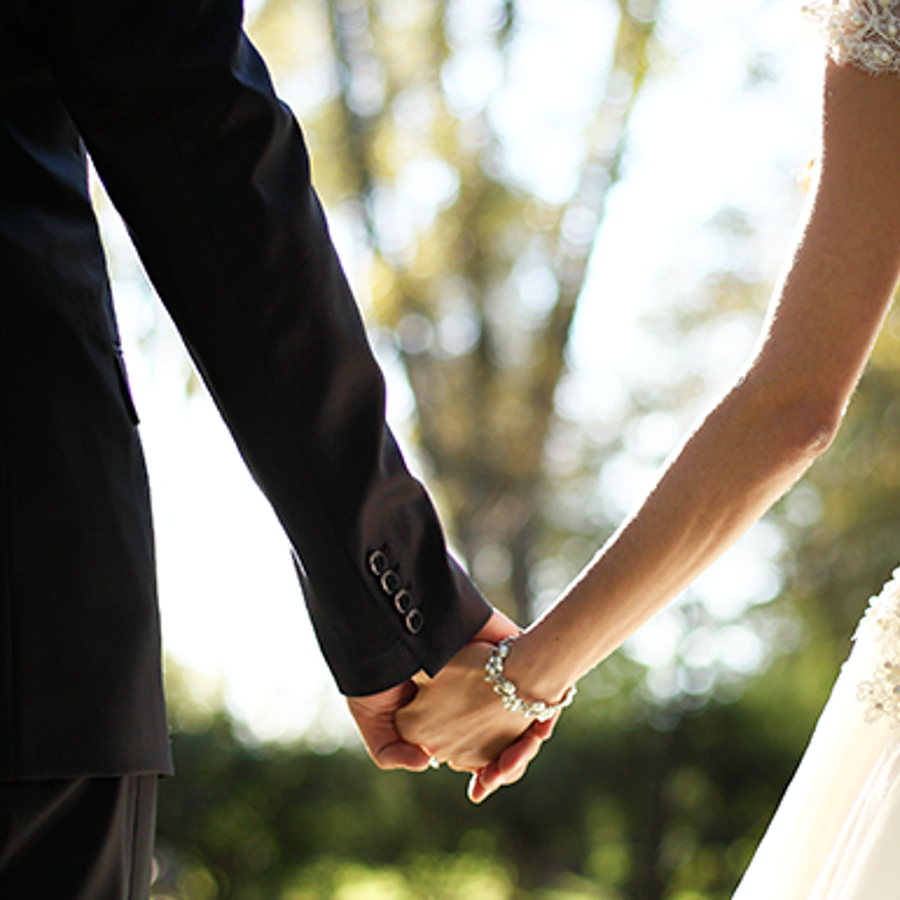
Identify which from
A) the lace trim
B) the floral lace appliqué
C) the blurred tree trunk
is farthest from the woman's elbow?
the blurred tree trunk

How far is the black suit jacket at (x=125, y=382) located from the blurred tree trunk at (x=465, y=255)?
6233 mm

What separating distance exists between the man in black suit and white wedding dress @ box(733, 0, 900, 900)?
52 centimetres

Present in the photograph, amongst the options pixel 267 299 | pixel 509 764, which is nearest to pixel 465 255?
pixel 509 764

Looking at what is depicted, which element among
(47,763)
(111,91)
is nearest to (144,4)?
(111,91)

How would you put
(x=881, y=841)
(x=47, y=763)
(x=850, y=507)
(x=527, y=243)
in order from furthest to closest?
(x=527, y=243), (x=850, y=507), (x=881, y=841), (x=47, y=763)

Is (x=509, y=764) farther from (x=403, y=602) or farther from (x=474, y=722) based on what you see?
(x=403, y=602)

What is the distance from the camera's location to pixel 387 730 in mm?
1808

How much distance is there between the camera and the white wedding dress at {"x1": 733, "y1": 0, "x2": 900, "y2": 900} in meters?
1.25

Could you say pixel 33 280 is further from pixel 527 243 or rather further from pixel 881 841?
pixel 527 243

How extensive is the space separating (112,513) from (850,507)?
712 cm

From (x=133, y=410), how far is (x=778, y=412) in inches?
34.0

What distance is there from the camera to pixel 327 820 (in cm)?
643

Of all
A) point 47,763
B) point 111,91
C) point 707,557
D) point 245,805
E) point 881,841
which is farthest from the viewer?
point 245,805

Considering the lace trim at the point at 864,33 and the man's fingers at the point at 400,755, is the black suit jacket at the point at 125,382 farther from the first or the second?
the lace trim at the point at 864,33
